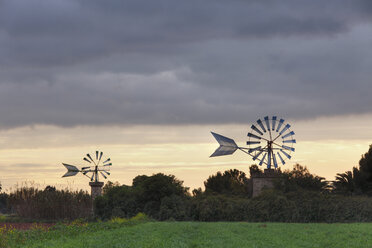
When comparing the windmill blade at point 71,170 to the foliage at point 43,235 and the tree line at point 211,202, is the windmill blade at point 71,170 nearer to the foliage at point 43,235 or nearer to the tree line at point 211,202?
the tree line at point 211,202

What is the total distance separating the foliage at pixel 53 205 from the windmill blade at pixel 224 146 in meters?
14.1

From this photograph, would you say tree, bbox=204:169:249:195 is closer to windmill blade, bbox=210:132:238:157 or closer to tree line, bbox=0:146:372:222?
tree line, bbox=0:146:372:222

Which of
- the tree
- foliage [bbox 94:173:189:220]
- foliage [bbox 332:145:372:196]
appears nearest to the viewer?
foliage [bbox 94:173:189:220]

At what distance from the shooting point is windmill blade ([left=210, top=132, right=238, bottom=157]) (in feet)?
138

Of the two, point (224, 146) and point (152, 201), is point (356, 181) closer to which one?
point (224, 146)

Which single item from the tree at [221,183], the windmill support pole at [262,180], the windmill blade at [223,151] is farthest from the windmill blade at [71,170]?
the windmill support pole at [262,180]

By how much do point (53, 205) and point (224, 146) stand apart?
17398 mm

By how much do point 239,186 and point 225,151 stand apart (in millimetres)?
19251

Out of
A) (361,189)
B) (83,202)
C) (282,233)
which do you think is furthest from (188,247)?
(361,189)

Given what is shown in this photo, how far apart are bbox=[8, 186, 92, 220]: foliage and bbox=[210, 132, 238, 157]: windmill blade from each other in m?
14.1

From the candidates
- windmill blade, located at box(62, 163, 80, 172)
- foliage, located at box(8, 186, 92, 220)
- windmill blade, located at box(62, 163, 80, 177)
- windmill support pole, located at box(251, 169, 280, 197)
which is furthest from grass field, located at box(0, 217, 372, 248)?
windmill blade, located at box(62, 163, 80, 172)

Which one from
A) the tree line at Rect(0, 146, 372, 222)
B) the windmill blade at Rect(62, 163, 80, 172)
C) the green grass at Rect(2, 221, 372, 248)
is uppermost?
the windmill blade at Rect(62, 163, 80, 172)

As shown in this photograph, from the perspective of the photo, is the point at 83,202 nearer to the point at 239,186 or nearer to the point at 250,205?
the point at 250,205

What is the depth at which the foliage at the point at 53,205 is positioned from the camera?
45.4 meters
